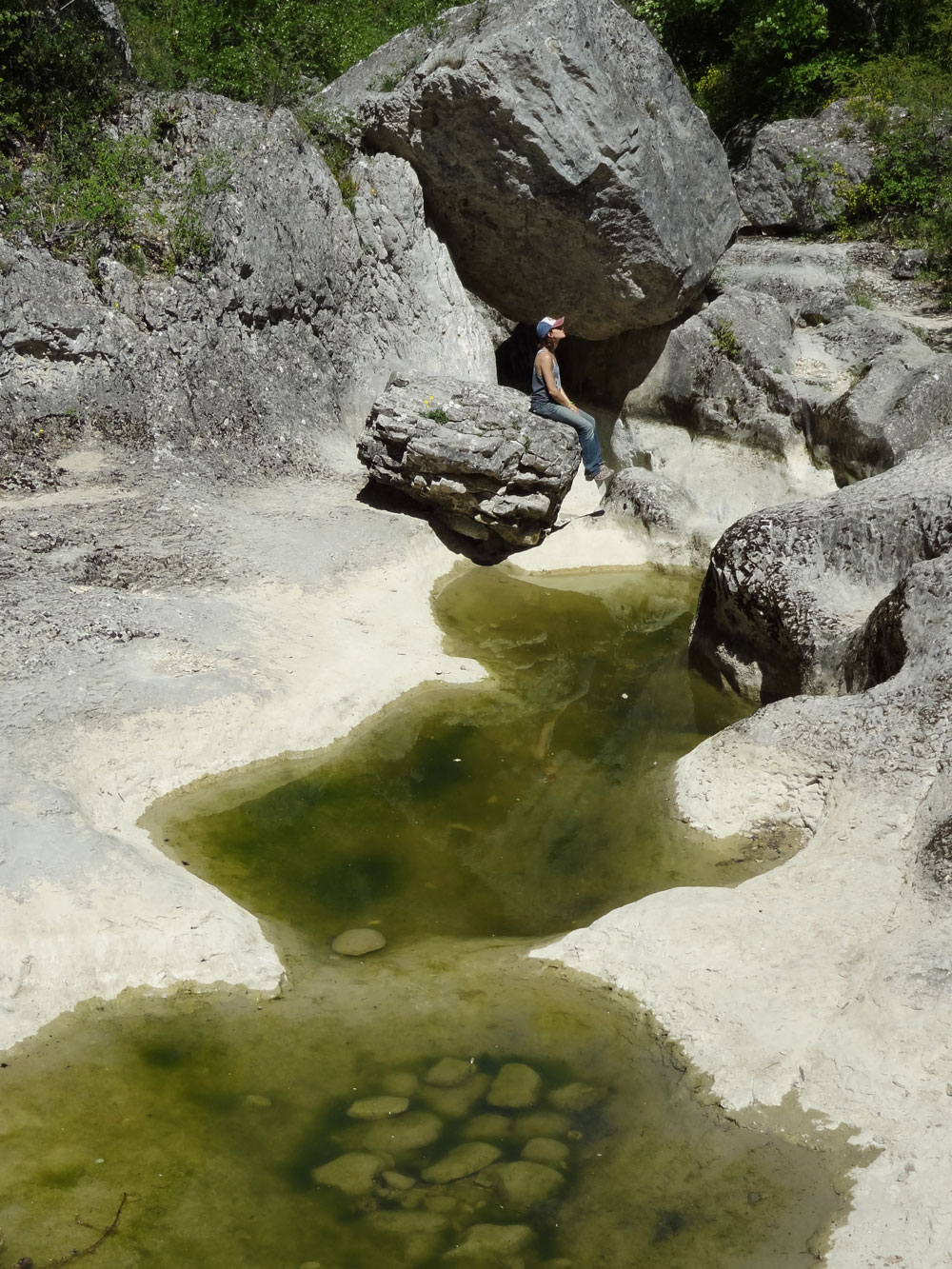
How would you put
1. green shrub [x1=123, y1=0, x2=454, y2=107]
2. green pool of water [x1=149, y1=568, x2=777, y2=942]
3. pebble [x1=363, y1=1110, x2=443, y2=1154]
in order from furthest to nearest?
green shrub [x1=123, y1=0, x2=454, y2=107], green pool of water [x1=149, y1=568, x2=777, y2=942], pebble [x1=363, y1=1110, x2=443, y2=1154]

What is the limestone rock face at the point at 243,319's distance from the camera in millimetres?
11391

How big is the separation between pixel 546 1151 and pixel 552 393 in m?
9.07

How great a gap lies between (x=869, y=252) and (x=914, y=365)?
12.4 feet

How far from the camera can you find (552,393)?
12.4 meters

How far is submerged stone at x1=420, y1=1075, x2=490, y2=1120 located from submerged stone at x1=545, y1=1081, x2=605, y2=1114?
32cm

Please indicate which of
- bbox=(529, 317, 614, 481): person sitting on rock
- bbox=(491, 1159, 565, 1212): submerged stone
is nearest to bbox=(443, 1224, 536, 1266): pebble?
bbox=(491, 1159, 565, 1212): submerged stone

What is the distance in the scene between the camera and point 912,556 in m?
8.61

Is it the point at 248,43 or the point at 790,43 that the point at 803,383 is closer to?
the point at 790,43

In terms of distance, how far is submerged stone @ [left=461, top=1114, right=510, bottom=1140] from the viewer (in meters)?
4.82

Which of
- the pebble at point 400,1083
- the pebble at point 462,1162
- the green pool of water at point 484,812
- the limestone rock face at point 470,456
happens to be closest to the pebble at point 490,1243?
the pebble at point 462,1162

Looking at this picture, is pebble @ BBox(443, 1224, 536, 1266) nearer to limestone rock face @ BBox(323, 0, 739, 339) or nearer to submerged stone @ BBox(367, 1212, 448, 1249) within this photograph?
submerged stone @ BBox(367, 1212, 448, 1249)

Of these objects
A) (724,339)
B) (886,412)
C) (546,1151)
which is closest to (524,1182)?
(546,1151)

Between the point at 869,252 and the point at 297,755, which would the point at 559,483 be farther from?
the point at 869,252

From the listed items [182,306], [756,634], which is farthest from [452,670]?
[182,306]
